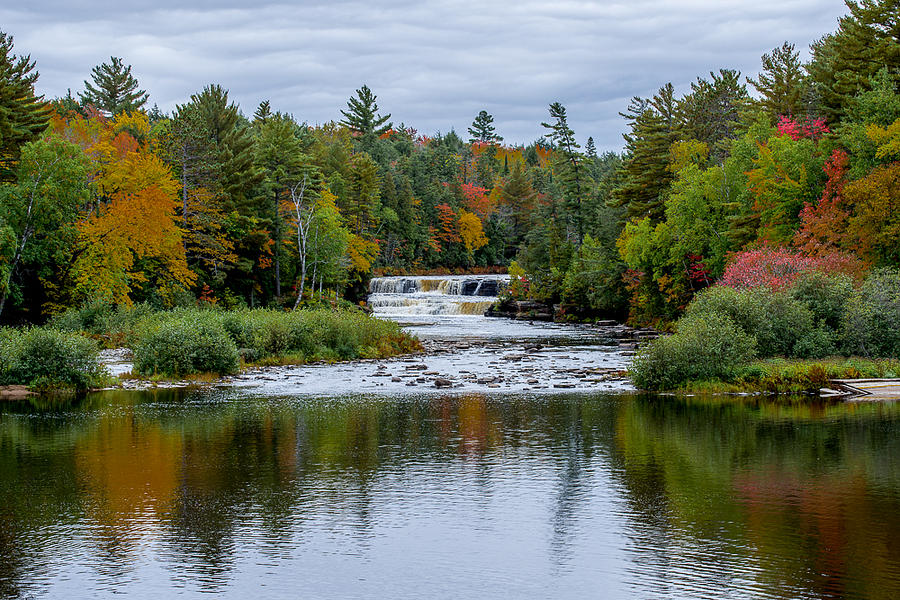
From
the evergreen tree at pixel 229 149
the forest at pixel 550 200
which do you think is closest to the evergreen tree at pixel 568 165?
the forest at pixel 550 200

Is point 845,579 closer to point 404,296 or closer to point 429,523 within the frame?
point 429,523

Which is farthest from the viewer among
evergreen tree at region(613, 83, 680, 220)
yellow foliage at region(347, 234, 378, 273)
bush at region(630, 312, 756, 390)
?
yellow foliage at region(347, 234, 378, 273)

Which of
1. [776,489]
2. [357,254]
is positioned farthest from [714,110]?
[776,489]

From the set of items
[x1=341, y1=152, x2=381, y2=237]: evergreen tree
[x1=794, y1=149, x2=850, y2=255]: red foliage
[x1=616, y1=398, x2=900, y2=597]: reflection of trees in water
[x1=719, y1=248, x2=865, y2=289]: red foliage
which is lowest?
[x1=616, y1=398, x2=900, y2=597]: reflection of trees in water

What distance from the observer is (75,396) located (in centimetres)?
3111

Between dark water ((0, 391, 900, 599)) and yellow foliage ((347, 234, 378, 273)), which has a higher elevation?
yellow foliage ((347, 234, 378, 273))

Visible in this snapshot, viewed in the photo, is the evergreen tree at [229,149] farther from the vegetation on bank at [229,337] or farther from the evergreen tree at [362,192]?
the evergreen tree at [362,192]

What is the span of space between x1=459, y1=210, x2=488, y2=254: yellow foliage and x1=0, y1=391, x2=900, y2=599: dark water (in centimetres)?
10132

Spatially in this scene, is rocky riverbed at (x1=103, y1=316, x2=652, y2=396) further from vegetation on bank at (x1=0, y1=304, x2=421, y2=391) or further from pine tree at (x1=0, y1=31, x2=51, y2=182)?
pine tree at (x1=0, y1=31, x2=51, y2=182)

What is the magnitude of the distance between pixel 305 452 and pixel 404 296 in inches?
2516

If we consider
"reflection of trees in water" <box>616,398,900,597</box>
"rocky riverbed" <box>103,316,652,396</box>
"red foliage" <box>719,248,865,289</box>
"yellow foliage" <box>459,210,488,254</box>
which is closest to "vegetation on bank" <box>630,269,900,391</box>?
"red foliage" <box>719,248,865,289</box>

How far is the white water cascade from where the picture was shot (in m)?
79.8

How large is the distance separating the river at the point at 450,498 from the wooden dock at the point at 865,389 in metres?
1.36

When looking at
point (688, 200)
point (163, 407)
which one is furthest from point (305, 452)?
point (688, 200)
